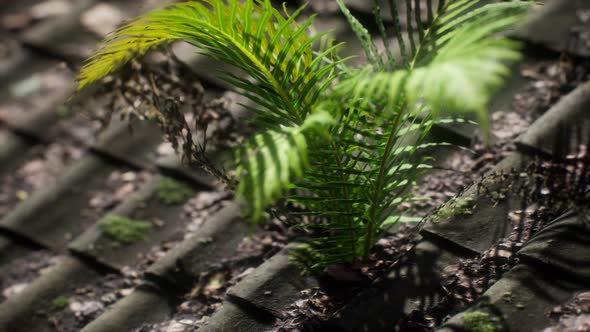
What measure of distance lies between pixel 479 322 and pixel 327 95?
2.45 ft

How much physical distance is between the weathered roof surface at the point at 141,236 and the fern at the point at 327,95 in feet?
0.75

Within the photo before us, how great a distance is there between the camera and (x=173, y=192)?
3.04 m

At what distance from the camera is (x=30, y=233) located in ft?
10.4

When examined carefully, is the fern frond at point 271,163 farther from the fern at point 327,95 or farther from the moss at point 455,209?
the moss at point 455,209

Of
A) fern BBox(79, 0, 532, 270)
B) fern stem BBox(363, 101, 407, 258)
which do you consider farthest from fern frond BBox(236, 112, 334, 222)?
fern stem BBox(363, 101, 407, 258)

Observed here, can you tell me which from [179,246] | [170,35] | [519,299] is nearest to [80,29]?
[179,246]

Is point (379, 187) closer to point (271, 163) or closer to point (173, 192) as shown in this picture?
point (271, 163)

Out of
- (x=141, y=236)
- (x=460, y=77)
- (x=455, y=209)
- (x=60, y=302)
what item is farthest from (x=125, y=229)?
(x=460, y=77)

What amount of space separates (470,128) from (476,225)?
0.59 m

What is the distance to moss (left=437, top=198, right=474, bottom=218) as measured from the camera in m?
2.22

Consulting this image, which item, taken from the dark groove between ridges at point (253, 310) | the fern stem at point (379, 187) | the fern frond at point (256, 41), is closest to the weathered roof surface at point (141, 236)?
the dark groove between ridges at point (253, 310)

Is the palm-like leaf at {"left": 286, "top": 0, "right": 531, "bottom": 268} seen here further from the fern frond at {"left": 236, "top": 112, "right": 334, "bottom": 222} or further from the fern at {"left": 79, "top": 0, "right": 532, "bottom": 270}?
the fern frond at {"left": 236, "top": 112, "right": 334, "bottom": 222}

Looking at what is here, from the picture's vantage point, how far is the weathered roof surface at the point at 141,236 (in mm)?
2125

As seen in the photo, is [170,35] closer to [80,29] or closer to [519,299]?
[519,299]
